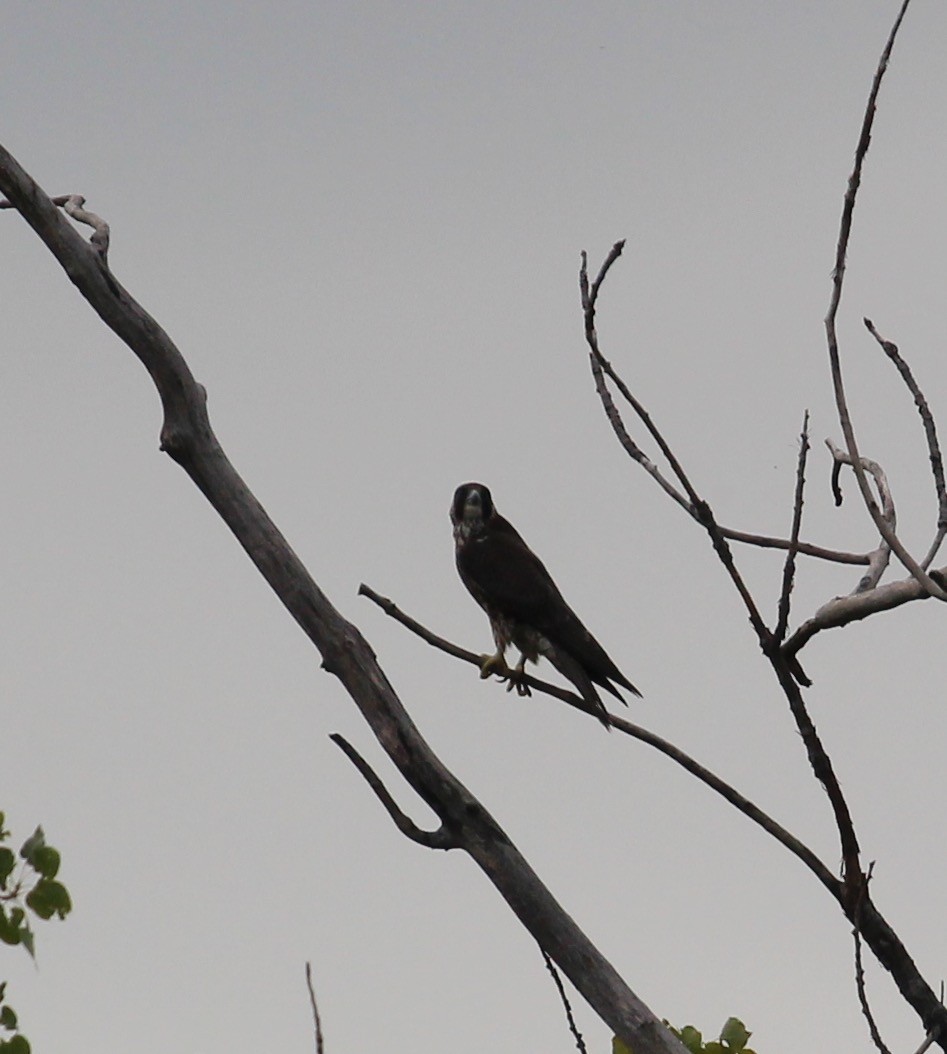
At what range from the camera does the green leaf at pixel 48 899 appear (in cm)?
217

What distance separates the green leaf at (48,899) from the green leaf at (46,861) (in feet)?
0.04

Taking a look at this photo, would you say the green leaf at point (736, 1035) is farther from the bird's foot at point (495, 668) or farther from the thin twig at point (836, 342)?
Result: the bird's foot at point (495, 668)

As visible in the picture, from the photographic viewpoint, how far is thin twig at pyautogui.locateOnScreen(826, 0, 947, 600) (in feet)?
7.66

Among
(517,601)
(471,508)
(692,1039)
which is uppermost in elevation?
(471,508)

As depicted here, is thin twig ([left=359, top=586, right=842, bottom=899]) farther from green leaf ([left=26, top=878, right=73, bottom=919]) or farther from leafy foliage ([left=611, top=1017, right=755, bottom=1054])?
green leaf ([left=26, top=878, right=73, bottom=919])

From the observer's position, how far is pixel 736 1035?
2.62 meters

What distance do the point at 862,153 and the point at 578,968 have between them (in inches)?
57.7

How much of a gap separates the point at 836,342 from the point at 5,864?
1.47 meters

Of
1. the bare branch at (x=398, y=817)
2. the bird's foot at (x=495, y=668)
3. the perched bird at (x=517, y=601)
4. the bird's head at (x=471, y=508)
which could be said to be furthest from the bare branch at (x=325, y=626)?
the bird's head at (x=471, y=508)

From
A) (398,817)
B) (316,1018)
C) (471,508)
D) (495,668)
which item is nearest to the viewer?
(316,1018)

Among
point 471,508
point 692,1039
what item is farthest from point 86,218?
point 471,508

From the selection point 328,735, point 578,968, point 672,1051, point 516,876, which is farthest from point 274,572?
point 672,1051

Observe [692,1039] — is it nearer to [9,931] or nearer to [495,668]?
[9,931]

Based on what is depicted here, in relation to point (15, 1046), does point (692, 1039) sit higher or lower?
higher
